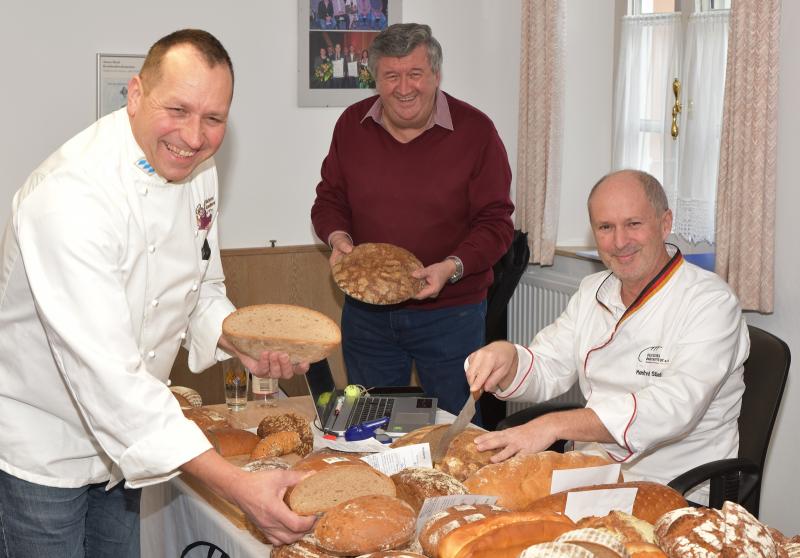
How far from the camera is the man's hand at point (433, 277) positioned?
2961mm

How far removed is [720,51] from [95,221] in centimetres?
282

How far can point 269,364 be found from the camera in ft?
6.74

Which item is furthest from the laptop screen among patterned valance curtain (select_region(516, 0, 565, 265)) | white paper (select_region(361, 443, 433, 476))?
patterned valance curtain (select_region(516, 0, 565, 265))

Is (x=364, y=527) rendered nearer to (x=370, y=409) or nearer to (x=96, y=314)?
(x=96, y=314)

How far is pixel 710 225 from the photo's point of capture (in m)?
3.71

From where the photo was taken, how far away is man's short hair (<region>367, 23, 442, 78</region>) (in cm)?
309

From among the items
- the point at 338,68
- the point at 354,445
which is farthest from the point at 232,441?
the point at 338,68

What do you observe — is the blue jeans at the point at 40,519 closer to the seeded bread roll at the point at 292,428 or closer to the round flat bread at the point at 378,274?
the seeded bread roll at the point at 292,428

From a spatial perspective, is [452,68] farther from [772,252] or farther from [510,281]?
[772,252]

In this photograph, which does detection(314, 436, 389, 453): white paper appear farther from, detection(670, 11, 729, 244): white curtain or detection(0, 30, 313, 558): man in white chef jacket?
detection(670, 11, 729, 244): white curtain

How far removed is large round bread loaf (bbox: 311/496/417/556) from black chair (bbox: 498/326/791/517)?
86 cm

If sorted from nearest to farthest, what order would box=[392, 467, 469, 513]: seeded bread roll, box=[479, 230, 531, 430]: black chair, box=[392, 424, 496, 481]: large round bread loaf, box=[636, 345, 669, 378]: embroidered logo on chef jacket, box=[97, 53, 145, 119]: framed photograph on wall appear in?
box=[392, 467, 469, 513]: seeded bread roll → box=[392, 424, 496, 481]: large round bread loaf → box=[636, 345, 669, 378]: embroidered logo on chef jacket → box=[97, 53, 145, 119]: framed photograph on wall → box=[479, 230, 531, 430]: black chair

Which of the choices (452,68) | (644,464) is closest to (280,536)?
(644,464)

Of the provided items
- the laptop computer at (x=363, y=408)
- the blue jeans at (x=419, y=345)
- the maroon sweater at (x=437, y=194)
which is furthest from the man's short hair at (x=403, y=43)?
the laptop computer at (x=363, y=408)
